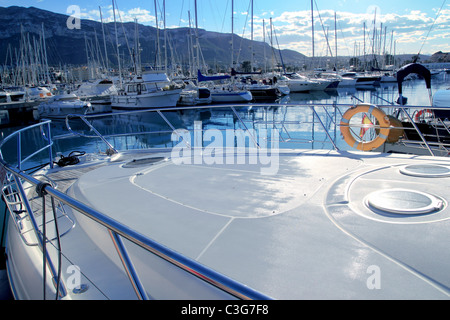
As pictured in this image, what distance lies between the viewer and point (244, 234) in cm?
220

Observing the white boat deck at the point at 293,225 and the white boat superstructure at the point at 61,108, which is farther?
the white boat superstructure at the point at 61,108

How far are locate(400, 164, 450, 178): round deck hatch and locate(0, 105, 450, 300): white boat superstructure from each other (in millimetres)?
34

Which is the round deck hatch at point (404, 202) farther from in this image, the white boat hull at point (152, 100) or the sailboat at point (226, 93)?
the sailboat at point (226, 93)

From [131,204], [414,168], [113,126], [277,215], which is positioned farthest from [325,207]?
[113,126]

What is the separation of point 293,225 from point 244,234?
0.39 m

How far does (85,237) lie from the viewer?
2678 millimetres

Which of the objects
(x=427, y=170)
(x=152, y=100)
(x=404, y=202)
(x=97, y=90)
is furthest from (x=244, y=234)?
(x=97, y=90)

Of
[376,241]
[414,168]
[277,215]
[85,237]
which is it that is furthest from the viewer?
[414,168]

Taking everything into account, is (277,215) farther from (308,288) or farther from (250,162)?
(250,162)

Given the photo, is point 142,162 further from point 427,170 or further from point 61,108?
point 61,108

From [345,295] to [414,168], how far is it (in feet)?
7.52

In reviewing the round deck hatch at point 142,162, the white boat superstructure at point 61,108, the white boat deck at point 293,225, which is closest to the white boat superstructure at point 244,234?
the white boat deck at point 293,225

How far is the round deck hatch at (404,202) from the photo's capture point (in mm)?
2359

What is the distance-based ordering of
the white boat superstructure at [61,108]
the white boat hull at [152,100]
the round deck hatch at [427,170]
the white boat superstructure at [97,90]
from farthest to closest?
the white boat superstructure at [97,90]
the white boat hull at [152,100]
the white boat superstructure at [61,108]
the round deck hatch at [427,170]
